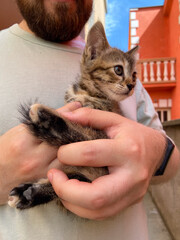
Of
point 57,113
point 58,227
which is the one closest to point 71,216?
point 58,227

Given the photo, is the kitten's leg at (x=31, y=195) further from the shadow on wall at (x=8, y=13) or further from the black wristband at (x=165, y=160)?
the shadow on wall at (x=8, y=13)

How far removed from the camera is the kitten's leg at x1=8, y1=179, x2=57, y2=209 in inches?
31.0

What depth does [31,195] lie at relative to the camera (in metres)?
0.82

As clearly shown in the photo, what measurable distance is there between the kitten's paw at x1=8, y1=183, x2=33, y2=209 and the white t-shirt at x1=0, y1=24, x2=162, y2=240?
6 centimetres

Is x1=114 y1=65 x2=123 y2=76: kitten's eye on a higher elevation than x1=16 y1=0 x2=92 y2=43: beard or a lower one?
lower

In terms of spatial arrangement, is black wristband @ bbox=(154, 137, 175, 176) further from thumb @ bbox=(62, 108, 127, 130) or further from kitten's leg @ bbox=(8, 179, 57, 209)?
kitten's leg @ bbox=(8, 179, 57, 209)

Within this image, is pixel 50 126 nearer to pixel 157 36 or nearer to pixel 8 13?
pixel 8 13

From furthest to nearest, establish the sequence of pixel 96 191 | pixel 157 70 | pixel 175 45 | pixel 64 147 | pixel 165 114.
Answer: pixel 165 114 → pixel 157 70 → pixel 175 45 → pixel 64 147 → pixel 96 191

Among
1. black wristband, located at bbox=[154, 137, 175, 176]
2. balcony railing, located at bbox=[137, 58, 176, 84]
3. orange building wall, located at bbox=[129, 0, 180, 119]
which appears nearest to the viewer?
black wristband, located at bbox=[154, 137, 175, 176]

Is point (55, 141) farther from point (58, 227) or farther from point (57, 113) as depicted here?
point (58, 227)

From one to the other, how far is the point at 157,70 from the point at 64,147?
22.3 feet

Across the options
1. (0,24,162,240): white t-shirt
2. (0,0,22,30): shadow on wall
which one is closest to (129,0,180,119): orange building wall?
(0,0,22,30): shadow on wall

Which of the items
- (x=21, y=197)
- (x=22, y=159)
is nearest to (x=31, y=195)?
(x=21, y=197)

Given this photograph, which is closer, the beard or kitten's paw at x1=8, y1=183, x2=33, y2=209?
kitten's paw at x1=8, y1=183, x2=33, y2=209
